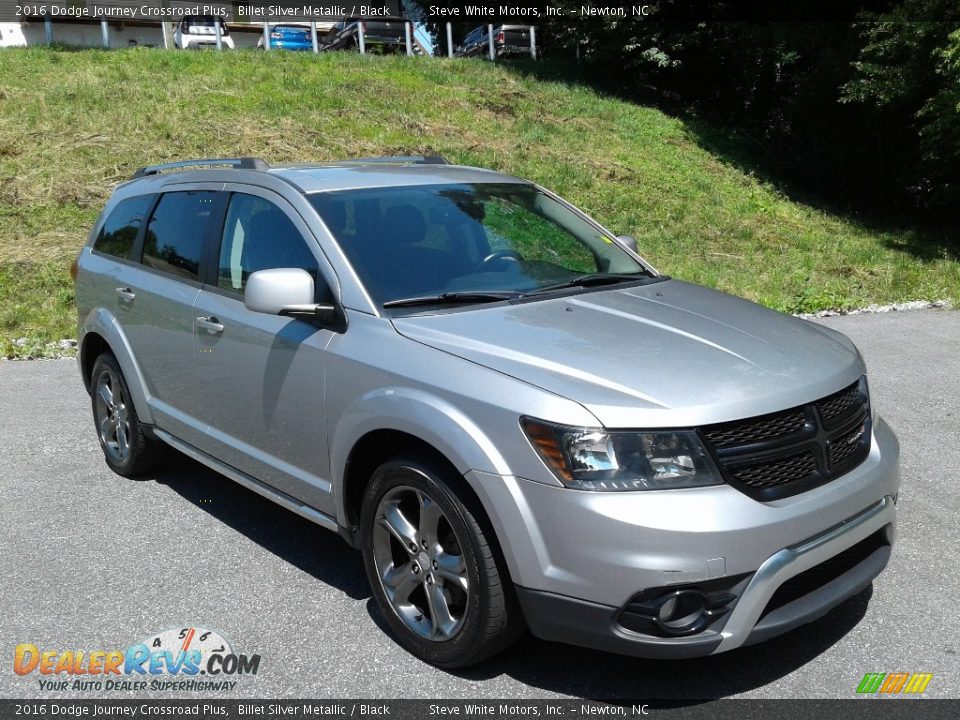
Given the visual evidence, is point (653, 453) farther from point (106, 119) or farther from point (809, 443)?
point (106, 119)

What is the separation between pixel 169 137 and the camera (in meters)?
15.8

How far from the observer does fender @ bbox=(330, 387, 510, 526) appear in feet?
9.87

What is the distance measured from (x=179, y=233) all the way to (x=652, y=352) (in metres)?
2.79

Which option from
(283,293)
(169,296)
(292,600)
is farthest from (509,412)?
(169,296)

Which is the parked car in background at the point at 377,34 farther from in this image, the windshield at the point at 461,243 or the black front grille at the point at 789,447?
the black front grille at the point at 789,447

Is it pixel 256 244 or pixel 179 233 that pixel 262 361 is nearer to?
pixel 256 244

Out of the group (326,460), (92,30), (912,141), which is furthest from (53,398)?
(92,30)

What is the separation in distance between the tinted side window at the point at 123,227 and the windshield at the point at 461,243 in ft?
5.78

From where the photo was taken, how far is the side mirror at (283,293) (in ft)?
11.7

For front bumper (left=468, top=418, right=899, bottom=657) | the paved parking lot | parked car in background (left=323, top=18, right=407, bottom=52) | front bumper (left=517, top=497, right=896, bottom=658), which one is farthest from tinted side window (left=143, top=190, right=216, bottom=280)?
parked car in background (left=323, top=18, right=407, bottom=52)

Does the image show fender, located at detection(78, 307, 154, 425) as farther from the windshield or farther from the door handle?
the windshield

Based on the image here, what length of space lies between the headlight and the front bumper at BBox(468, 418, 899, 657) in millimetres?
41

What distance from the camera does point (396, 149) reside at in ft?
53.8

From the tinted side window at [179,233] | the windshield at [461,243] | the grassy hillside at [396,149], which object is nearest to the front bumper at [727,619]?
the windshield at [461,243]
